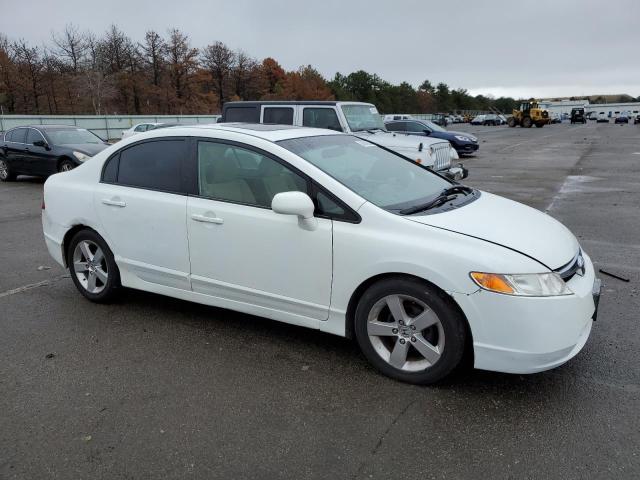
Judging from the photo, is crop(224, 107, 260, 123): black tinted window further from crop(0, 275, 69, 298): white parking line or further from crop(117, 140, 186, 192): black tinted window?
crop(117, 140, 186, 192): black tinted window

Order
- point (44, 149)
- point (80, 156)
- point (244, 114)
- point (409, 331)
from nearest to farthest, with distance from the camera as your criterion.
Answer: point (409, 331) → point (244, 114) → point (80, 156) → point (44, 149)

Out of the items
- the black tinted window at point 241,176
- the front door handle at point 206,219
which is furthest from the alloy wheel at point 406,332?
the front door handle at point 206,219

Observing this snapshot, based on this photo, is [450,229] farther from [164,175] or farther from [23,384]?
[23,384]

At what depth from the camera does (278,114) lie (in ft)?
35.3

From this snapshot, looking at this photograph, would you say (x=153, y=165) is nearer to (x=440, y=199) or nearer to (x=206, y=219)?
(x=206, y=219)

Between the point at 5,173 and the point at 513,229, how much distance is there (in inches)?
597

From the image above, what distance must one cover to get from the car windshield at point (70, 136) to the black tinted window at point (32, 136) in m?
0.26

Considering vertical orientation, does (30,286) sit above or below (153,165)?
below

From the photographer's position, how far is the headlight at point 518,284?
9.41 feet

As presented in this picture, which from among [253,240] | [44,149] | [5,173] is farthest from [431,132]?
[253,240]

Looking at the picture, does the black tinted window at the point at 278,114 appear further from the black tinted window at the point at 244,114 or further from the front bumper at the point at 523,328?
the front bumper at the point at 523,328

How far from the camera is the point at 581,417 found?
2.90 meters

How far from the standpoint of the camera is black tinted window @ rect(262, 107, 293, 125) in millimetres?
10695

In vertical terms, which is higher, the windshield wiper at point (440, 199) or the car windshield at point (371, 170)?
the car windshield at point (371, 170)
